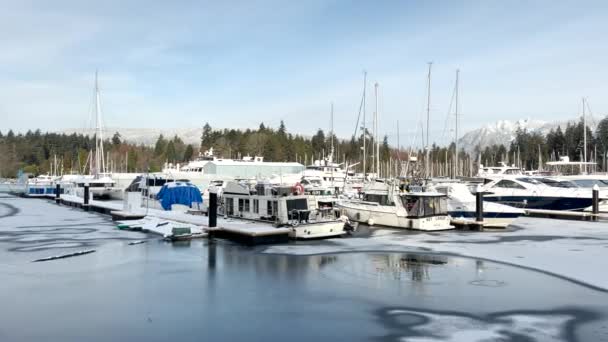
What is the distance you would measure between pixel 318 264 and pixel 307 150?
106407 millimetres

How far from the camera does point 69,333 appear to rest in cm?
976

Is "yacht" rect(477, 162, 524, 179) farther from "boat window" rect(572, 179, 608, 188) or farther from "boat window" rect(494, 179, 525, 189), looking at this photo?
"boat window" rect(572, 179, 608, 188)

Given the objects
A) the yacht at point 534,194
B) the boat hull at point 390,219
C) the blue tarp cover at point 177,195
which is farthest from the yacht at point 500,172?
the blue tarp cover at point 177,195

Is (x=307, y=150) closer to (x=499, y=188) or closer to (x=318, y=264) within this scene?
(x=499, y=188)

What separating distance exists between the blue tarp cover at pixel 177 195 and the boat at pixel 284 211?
30.5ft

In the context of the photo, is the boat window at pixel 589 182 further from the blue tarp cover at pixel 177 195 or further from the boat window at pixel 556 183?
the blue tarp cover at pixel 177 195

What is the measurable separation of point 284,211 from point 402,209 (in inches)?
286

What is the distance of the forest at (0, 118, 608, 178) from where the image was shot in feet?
347

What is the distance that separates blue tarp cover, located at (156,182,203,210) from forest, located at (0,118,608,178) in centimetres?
6155

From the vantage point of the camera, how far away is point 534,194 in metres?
35.7

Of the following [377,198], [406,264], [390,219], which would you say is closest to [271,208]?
[390,219]

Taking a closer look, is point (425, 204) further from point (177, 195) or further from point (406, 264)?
point (177, 195)

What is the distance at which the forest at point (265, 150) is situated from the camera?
347ft

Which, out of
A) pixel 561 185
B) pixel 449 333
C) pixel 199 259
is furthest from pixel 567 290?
pixel 561 185
